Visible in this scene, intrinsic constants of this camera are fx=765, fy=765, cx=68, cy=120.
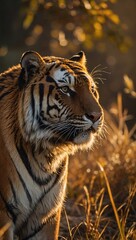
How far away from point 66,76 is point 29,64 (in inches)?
9.8

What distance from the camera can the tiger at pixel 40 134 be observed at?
4.78 metres

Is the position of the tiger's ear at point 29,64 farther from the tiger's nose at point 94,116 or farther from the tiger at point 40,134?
the tiger's nose at point 94,116

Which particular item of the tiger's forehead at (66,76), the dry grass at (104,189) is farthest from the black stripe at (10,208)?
the tiger's forehead at (66,76)

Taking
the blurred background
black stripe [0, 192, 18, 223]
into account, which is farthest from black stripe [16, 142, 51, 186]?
the blurred background

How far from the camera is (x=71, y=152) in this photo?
5.05 metres

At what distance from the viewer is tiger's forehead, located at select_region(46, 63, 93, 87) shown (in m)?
4.82

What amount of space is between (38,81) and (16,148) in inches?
18.0

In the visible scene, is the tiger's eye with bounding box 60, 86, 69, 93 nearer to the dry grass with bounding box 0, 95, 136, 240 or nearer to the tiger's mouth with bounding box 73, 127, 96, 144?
the tiger's mouth with bounding box 73, 127, 96, 144

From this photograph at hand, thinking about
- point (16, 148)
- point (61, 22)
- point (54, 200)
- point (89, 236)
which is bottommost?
point (89, 236)

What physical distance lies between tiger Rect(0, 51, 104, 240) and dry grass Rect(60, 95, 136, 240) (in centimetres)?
49

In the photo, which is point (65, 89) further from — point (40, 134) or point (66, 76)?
point (40, 134)

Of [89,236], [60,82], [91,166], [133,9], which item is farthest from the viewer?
[133,9]

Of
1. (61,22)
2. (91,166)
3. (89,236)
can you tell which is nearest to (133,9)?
(61,22)

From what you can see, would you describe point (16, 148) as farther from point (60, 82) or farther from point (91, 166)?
point (91, 166)
